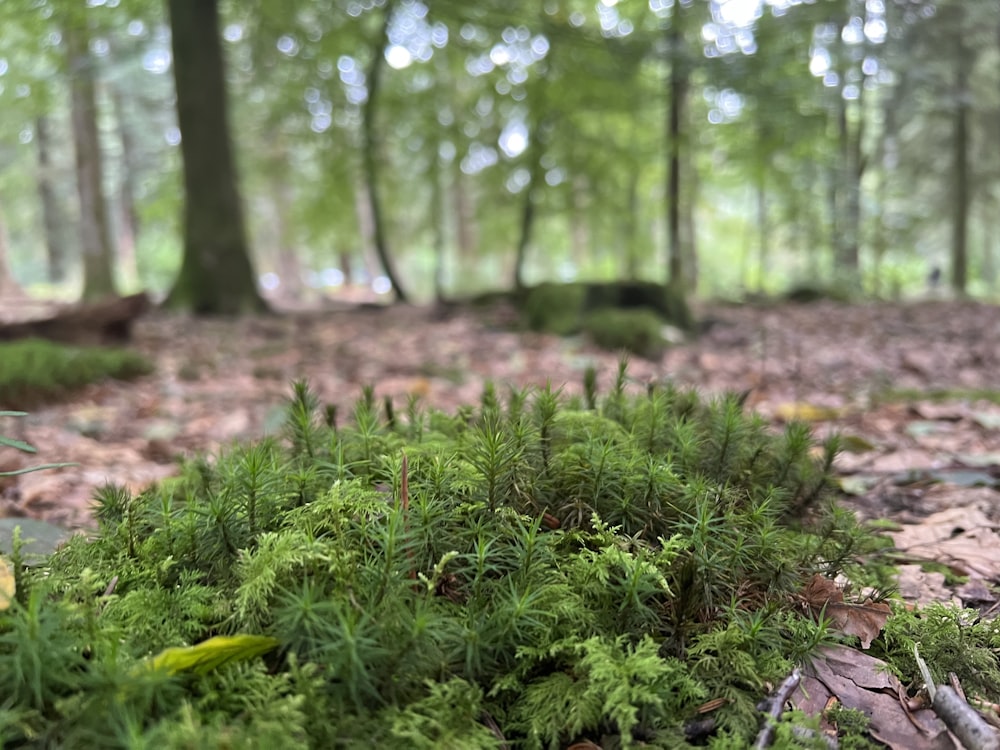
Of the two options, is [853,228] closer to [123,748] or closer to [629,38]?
[629,38]

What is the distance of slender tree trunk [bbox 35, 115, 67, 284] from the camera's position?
19672 mm

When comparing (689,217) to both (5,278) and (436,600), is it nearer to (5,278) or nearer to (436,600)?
(436,600)

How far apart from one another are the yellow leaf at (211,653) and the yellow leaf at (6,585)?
252 millimetres

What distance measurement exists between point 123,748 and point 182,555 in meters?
0.48

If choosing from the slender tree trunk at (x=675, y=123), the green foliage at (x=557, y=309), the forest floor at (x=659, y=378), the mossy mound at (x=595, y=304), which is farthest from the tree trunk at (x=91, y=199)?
the slender tree trunk at (x=675, y=123)

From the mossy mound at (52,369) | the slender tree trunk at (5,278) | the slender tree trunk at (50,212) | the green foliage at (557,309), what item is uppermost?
the slender tree trunk at (50,212)

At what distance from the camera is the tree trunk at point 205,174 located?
746cm

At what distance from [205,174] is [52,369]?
4.27 m

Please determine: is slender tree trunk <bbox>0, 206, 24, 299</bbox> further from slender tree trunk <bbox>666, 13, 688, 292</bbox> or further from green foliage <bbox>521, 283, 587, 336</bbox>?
slender tree trunk <bbox>666, 13, 688, 292</bbox>

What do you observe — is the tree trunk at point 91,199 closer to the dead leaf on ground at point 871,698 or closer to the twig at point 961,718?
the dead leaf on ground at point 871,698

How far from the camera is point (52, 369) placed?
13.3ft

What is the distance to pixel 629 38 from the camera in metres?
7.67

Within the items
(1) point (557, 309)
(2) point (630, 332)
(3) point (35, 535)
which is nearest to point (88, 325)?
(1) point (557, 309)

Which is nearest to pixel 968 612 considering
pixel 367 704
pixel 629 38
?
pixel 367 704
